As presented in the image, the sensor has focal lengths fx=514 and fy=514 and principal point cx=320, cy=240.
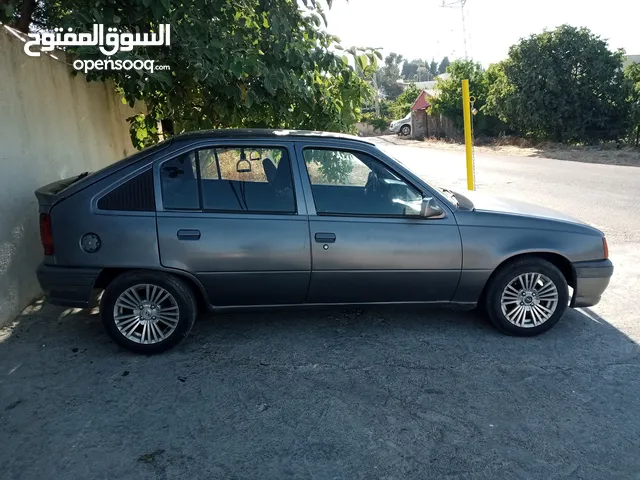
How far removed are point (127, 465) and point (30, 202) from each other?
3197 millimetres

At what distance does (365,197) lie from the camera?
13.5 ft

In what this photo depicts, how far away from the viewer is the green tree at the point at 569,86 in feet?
→ 68.0

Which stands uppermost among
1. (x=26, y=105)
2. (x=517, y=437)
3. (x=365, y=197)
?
(x=26, y=105)

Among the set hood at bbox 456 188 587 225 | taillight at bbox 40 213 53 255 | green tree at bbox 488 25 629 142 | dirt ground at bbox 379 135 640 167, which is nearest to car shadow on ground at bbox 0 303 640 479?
taillight at bbox 40 213 53 255

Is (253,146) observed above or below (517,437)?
above

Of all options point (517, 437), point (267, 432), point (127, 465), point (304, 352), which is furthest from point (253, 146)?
point (517, 437)

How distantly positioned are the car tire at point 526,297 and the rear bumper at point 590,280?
106 mm

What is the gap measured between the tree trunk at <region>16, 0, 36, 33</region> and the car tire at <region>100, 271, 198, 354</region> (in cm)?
424

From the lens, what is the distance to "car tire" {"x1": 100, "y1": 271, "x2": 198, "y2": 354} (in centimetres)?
391

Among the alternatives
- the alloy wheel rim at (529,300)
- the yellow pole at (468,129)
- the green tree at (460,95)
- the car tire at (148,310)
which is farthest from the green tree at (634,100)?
the car tire at (148,310)

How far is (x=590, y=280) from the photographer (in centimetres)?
421

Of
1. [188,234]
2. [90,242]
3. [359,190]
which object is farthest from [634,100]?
[90,242]

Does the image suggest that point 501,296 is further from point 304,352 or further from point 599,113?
point 599,113

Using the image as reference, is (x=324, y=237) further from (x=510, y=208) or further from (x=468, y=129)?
(x=468, y=129)
